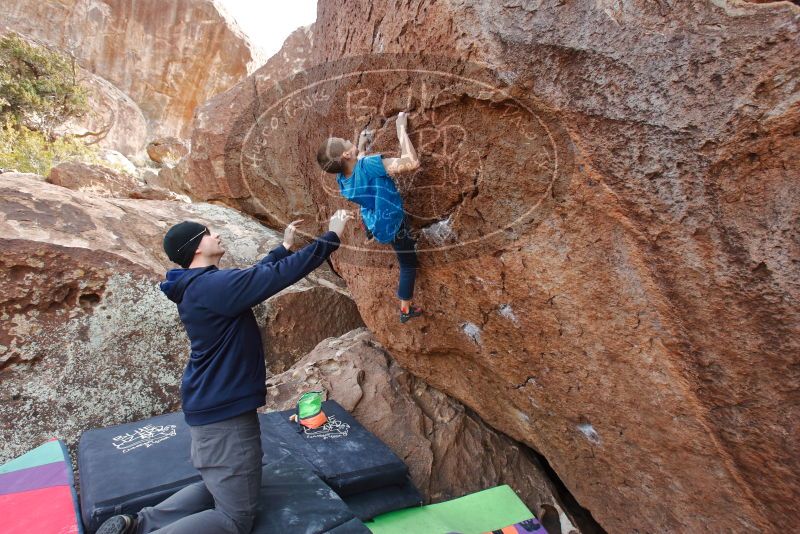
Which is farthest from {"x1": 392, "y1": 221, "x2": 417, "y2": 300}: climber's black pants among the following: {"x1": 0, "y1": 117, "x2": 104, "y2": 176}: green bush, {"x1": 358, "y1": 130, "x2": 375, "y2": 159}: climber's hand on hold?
{"x1": 0, "y1": 117, "x2": 104, "y2": 176}: green bush

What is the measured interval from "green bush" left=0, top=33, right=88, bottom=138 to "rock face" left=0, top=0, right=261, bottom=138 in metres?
4.67

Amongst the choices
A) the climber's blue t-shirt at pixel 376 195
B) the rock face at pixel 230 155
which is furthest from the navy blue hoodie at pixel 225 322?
the rock face at pixel 230 155

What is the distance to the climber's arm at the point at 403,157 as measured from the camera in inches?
89.6

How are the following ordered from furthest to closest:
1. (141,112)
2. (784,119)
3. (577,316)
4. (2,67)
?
(141,112) → (2,67) → (577,316) → (784,119)

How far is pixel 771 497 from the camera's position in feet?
6.51

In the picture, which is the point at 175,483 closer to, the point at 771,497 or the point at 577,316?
the point at 577,316

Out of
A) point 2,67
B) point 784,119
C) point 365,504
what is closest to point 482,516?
point 365,504

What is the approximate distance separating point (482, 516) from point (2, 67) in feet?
57.6

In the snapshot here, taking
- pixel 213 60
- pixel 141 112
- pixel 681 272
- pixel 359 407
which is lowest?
pixel 359 407

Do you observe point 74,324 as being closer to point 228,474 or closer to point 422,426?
point 228,474

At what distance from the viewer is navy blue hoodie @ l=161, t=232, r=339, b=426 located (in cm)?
197

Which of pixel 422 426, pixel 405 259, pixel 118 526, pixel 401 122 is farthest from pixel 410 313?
pixel 118 526

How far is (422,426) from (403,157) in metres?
1.99

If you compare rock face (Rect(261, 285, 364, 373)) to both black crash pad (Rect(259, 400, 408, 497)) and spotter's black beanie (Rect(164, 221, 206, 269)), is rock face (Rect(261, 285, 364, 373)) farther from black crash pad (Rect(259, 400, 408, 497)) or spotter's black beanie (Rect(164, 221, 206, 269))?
spotter's black beanie (Rect(164, 221, 206, 269))
